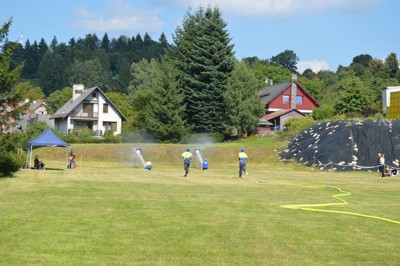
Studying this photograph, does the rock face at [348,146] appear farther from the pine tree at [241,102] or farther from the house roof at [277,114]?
the house roof at [277,114]

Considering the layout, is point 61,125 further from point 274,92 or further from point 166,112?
point 274,92

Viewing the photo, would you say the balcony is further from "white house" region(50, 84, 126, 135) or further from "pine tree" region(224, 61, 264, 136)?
"pine tree" region(224, 61, 264, 136)

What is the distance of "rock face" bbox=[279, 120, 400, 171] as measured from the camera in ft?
147

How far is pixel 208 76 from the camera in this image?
7012 cm

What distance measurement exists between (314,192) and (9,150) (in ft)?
54.4

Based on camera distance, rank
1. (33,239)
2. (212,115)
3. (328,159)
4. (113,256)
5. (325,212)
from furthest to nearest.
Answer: (212,115)
(328,159)
(325,212)
(33,239)
(113,256)

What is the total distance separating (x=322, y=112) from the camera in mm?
77062

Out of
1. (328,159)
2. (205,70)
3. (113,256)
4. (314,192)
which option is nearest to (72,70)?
(205,70)

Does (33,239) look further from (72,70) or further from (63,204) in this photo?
(72,70)

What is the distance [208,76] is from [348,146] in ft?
90.0

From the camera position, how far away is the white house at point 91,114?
86.7 metres

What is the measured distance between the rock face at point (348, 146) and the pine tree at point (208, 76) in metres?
17.4

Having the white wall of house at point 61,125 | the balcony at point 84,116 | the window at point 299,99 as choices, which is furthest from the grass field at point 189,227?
the window at point 299,99

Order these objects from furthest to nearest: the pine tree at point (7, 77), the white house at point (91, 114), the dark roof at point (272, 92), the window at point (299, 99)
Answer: the window at point (299, 99) < the dark roof at point (272, 92) < the white house at point (91, 114) < the pine tree at point (7, 77)
